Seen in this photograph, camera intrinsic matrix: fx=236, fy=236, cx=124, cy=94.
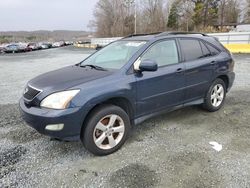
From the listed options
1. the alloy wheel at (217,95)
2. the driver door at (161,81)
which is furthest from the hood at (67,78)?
the alloy wheel at (217,95)

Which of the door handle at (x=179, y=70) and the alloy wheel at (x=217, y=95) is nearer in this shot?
the door handle at (x=179, y=70)

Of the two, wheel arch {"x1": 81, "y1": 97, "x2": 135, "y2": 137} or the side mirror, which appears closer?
wheel arch {"x1": 81, "y1": 97, "x2": 135, "y2": 137}

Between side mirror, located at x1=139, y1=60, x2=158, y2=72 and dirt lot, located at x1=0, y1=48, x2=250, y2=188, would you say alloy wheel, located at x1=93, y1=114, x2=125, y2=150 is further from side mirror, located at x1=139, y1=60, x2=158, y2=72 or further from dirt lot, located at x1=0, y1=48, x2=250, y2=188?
side mirror, located at x1=139, y1=60, x2=158, y2=72

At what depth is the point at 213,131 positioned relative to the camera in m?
3.99

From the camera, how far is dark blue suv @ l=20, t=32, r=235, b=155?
2.97 m

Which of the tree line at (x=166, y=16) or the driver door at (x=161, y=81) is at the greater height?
the tree line at (x=166, y=16)

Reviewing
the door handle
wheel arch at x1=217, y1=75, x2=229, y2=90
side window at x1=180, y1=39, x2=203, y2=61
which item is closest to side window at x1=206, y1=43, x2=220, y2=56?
side window at x1=180, y1=39, x2=203, y2=61

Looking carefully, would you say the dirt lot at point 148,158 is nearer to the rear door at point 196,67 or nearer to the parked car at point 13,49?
the rear door at point 196,67

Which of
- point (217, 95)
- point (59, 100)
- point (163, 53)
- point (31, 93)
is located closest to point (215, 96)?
point (217, 95)

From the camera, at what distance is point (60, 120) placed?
2.89 meters

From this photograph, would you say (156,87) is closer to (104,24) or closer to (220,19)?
(220,19)

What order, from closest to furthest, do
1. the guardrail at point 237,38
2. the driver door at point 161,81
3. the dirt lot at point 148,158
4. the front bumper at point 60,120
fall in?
1. the dirt lot at point 148,158
2. the front bumper at point 60,120
3. the driver door at point 161,81
4. the guardrail at point 237,38

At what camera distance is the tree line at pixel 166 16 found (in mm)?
49750

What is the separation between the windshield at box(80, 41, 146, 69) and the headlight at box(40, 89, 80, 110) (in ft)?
2.98
